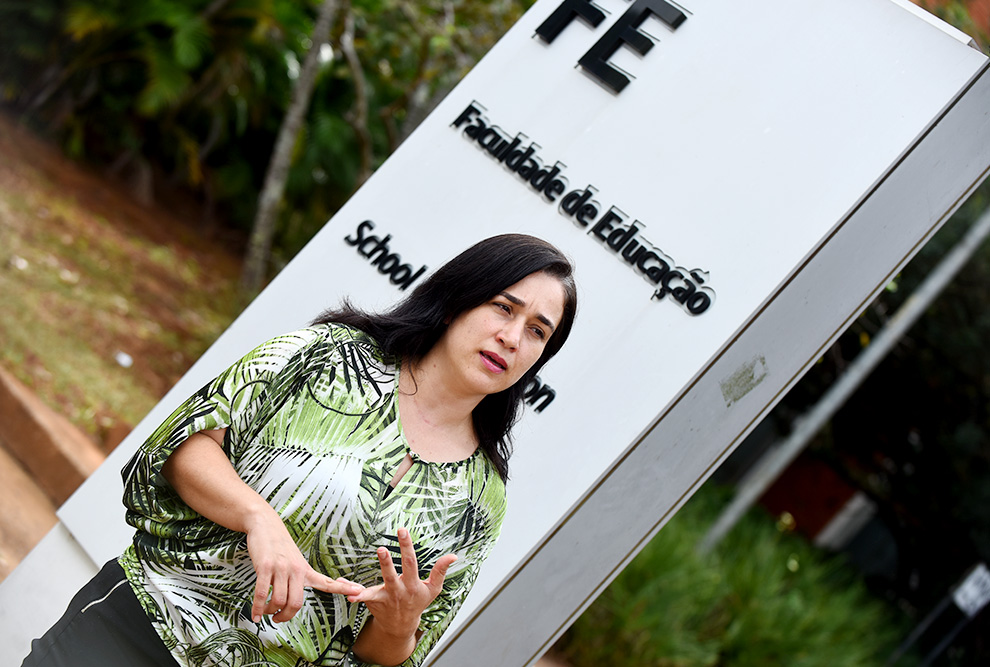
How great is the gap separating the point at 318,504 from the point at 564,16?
1848 millimetres

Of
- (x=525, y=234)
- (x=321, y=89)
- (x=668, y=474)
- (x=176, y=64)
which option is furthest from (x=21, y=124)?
(x=668, y=474)

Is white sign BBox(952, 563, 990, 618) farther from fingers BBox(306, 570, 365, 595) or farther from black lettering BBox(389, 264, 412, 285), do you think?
fingers BBox(306, 570, 365, 595)

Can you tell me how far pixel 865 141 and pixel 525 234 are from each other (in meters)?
1.02

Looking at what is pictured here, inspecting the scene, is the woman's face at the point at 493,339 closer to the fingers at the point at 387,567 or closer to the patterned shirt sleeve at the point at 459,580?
the patterned shirt sleeve at the point at 459,580

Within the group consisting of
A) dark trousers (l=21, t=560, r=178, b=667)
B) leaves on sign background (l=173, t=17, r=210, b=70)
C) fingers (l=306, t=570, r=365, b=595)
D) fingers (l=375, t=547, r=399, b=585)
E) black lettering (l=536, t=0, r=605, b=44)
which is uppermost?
black lettering (l=536, t=0, r=605, b=44)

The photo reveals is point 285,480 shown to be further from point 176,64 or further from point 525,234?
Result: point 176,64

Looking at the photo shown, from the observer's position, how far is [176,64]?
26.0 ft

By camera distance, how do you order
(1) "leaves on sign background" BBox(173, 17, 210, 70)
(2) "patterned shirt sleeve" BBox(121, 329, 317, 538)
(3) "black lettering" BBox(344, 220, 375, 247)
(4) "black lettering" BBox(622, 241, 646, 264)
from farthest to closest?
(1) "leaves on sign background" BBox(173, 17, 210, 70), (3) "black lettering" BBox(344, 220, 375, 247), (4) "black lettering" BBox(622, 241, 646, 264), (2) "patterned shirt sleeve" BBox(121, 329, 317, 538)

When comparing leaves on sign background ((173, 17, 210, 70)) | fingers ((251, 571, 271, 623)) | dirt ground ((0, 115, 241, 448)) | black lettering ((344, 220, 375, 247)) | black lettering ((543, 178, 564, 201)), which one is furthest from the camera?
leaves on sign background ((173, 17, 210, 70))

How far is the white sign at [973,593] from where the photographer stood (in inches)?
289

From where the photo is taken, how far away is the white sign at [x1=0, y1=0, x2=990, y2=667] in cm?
272

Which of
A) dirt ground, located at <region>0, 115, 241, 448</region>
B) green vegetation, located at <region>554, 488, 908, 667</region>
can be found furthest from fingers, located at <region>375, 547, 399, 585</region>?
green vegetation, located at <region>554, 488, 908, 667</region>

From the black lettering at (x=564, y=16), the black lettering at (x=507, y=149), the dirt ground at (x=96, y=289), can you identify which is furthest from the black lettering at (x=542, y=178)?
the dirt ground at (x=96, y=289)

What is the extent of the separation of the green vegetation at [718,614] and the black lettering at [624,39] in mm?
3763
